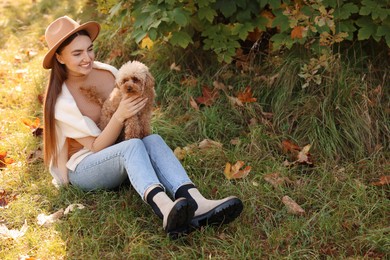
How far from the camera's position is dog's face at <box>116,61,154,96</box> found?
3061 millimetres

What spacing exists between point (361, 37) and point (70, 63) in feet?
6.53

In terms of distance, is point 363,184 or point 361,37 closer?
point 363,184

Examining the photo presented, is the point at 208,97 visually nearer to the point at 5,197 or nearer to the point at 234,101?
the point at 234,101

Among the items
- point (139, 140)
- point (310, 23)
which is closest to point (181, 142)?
point (139, 140)

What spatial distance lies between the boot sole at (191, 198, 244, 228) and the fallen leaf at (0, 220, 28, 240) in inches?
40.7

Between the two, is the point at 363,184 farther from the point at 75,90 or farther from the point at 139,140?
the point at 75,90

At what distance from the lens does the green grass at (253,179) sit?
2961mm

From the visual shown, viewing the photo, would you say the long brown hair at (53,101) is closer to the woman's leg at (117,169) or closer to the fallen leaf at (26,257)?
the woman's leg at (117,169)

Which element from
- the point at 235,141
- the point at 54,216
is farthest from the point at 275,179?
the point at 54,216

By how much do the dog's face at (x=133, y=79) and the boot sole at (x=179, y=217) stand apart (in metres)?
0.73

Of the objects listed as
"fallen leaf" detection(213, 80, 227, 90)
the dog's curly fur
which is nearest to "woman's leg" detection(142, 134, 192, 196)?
the dog's curly fur

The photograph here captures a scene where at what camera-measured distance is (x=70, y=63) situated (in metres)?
3.29

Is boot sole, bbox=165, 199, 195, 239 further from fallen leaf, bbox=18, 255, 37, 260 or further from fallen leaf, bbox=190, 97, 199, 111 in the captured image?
fallen leaf, bbox=190, 97, 199, 111

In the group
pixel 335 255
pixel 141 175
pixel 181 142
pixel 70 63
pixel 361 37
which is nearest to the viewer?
pixel 335 255
